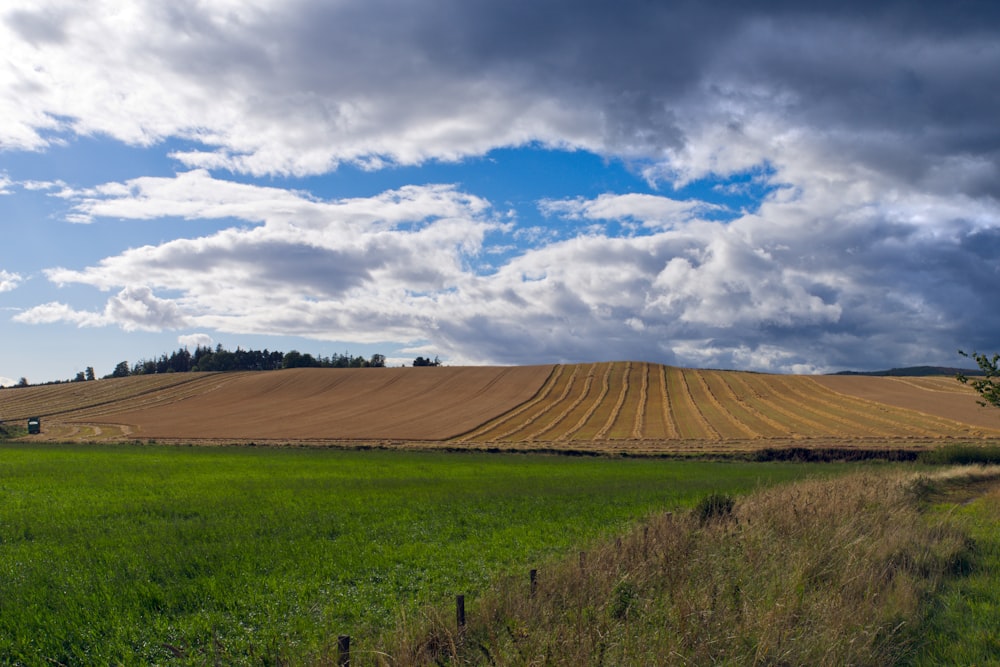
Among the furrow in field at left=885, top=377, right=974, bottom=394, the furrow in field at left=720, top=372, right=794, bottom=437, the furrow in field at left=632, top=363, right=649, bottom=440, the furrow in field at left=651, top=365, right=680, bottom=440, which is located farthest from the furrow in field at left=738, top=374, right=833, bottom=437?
the furrow in field at left=885, top=377, right=974, bottom=394

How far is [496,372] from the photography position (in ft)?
357

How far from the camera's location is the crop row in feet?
197

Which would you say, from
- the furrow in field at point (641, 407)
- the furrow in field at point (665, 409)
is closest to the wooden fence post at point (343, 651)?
the furrow in field at point (641, 407)

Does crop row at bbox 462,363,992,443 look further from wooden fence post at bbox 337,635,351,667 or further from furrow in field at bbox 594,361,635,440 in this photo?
wooden fence post at bbox 337,635,351,667

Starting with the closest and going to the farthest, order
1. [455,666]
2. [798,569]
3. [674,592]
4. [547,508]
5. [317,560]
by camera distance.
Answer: [455,666] → [674,592] → [798,569] → [317,560] → [547,508]

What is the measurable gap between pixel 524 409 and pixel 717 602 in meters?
72.4

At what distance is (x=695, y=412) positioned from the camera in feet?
242

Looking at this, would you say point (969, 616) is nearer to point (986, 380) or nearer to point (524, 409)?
point (986, 380)

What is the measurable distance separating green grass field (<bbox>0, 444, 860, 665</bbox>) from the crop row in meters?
25.8

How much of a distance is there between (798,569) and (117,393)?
113 meters

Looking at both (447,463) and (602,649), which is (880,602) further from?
(447,463)

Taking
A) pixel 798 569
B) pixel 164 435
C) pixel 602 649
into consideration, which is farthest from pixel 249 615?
pixel 164 435

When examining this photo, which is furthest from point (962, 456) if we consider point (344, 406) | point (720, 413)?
point (344, 406)

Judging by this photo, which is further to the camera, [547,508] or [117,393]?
[117,393]
